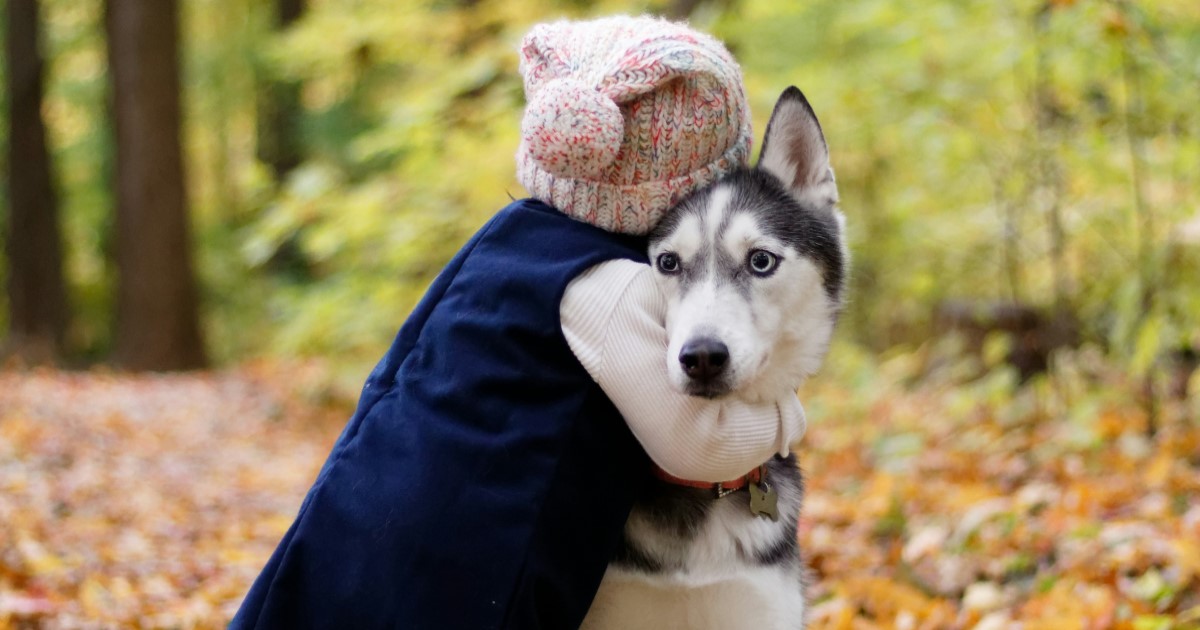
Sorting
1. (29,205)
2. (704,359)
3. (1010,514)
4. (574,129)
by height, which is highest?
(574,129)

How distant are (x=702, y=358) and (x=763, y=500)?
1.53 ft

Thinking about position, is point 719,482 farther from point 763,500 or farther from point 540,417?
point 540,417

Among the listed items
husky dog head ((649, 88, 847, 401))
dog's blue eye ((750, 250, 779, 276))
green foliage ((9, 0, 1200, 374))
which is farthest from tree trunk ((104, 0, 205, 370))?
dog's blue eye ((750, 250, 779, 276))

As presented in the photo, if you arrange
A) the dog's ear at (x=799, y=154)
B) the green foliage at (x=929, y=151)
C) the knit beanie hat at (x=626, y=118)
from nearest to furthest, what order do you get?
1. the knit beanie hat at (x=626, y=118)
2. the dog's ear at (x=799, y=154)
3. the green foliage at (x=929, y=151)

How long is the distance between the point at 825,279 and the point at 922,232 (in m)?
5.82

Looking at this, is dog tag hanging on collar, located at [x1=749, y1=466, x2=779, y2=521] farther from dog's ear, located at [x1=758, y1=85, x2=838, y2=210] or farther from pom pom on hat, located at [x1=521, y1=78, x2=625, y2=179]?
pom pom on hat, located at [x1=521, y1=78, x2=625, y2=179]

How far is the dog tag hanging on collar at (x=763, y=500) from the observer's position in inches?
84.0

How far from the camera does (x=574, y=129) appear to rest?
1936mm

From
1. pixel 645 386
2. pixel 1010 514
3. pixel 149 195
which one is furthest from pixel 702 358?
pixel 149 195

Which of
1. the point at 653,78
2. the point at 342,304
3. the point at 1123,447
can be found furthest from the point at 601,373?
the point at 342,304

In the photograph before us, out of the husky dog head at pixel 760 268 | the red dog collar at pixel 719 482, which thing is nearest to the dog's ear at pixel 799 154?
the husky dog head at pixel 760 268

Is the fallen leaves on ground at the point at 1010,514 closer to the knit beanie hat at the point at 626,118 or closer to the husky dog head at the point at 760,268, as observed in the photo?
the husky dog head at the point at 760,268

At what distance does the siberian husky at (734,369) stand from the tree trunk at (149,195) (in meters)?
10.6

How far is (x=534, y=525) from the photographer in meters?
1.89
